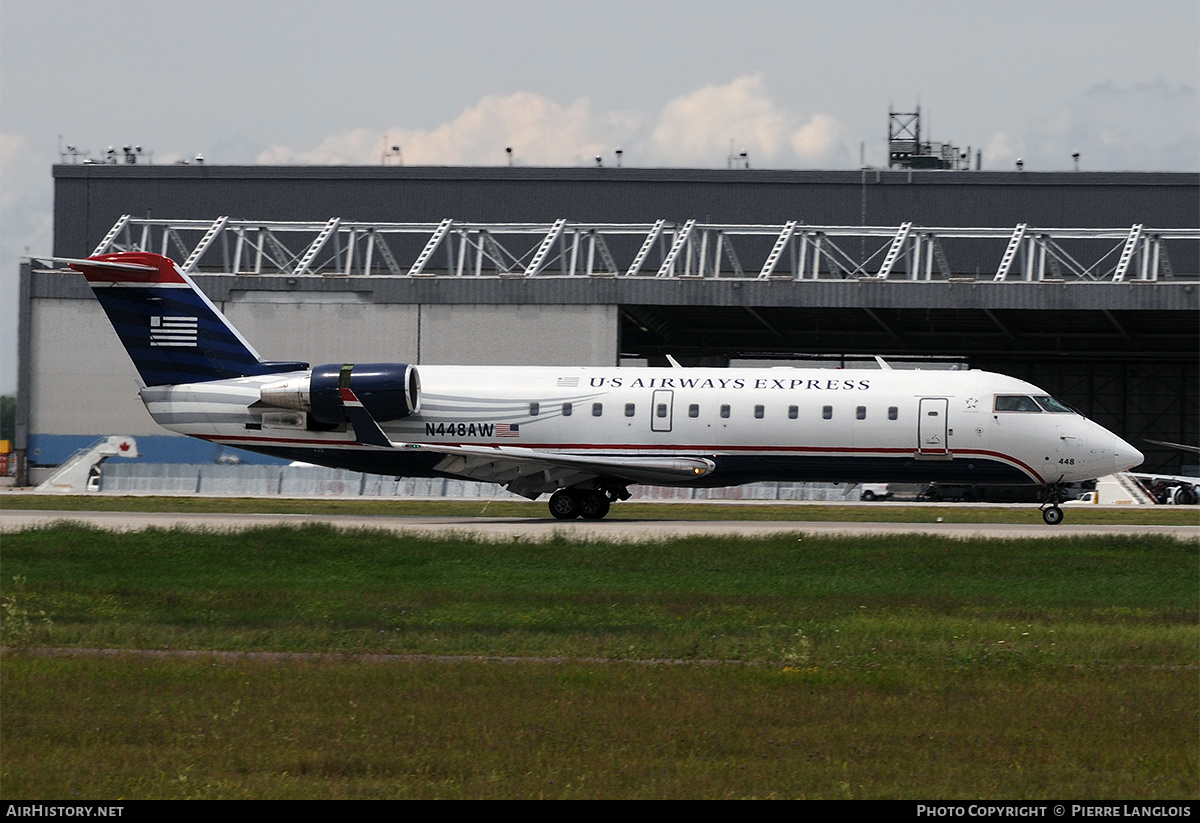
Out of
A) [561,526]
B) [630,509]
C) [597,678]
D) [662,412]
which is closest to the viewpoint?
[597,678]

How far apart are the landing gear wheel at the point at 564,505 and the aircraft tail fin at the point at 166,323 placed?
298 inches

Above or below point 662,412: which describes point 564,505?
below

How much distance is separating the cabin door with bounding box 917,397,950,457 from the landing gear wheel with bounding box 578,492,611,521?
24.5 feet

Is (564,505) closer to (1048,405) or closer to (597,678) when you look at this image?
(1048,405)

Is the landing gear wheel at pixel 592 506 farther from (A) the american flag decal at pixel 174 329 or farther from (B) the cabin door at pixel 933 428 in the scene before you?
(A) the american flag decal at pixel 174 329

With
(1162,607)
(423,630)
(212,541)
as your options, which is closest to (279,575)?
(212,541)

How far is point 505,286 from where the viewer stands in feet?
A: 160

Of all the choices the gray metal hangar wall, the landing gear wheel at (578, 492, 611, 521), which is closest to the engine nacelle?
the landing gear wheel at (578, 492, 611, 521)

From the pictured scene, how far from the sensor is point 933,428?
30.0m

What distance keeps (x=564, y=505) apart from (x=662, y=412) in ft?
10.7

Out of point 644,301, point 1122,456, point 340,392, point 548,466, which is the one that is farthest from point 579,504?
point 644,301

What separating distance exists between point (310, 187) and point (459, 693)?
5451cm

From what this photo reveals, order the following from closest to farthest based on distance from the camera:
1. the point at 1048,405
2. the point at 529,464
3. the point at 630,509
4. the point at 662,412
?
1. the point at 1048,405
2. the point at 529,464
3. the point at 662,412
4. the point at 630,509

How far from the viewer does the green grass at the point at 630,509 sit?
34125 millimetres
